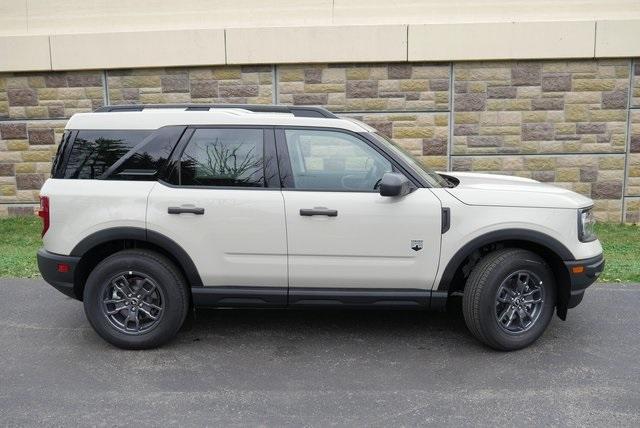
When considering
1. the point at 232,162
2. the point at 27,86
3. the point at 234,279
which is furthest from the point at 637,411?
the point at 27,86

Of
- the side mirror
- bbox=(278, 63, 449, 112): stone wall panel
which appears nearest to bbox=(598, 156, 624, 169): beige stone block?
bbox=(278, 63, 449, 112): stone wall panel

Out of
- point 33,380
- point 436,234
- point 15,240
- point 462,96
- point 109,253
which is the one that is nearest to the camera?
point 33,380

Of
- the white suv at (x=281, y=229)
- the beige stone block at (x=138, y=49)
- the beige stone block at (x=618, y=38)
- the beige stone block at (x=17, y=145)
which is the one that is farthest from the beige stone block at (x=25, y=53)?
the beige stone block at (x=618, y=38)

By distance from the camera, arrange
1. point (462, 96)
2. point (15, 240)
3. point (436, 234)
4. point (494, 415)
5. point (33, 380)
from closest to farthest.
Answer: point (494, 415), point (33, 380), point (436, 234), point (15, 240), point (462, 96)

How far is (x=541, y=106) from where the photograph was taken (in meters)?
9.43

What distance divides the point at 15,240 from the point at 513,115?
24.9 feet

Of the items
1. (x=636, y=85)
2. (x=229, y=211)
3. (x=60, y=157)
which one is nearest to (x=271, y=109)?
(x=229, y=211)

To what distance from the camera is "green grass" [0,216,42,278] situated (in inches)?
282

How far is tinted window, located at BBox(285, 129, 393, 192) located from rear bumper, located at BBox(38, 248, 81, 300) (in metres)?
1.82

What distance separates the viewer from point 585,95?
9.38 meters

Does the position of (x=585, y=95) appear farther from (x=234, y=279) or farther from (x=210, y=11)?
(x=234, y=279)

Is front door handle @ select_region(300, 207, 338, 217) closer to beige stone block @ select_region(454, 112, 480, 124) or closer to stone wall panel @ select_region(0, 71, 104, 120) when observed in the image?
beige stone block @ select_region(454, 112, 480, 124)

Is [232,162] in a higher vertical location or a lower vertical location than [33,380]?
higher

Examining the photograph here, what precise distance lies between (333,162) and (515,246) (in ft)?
5.03
